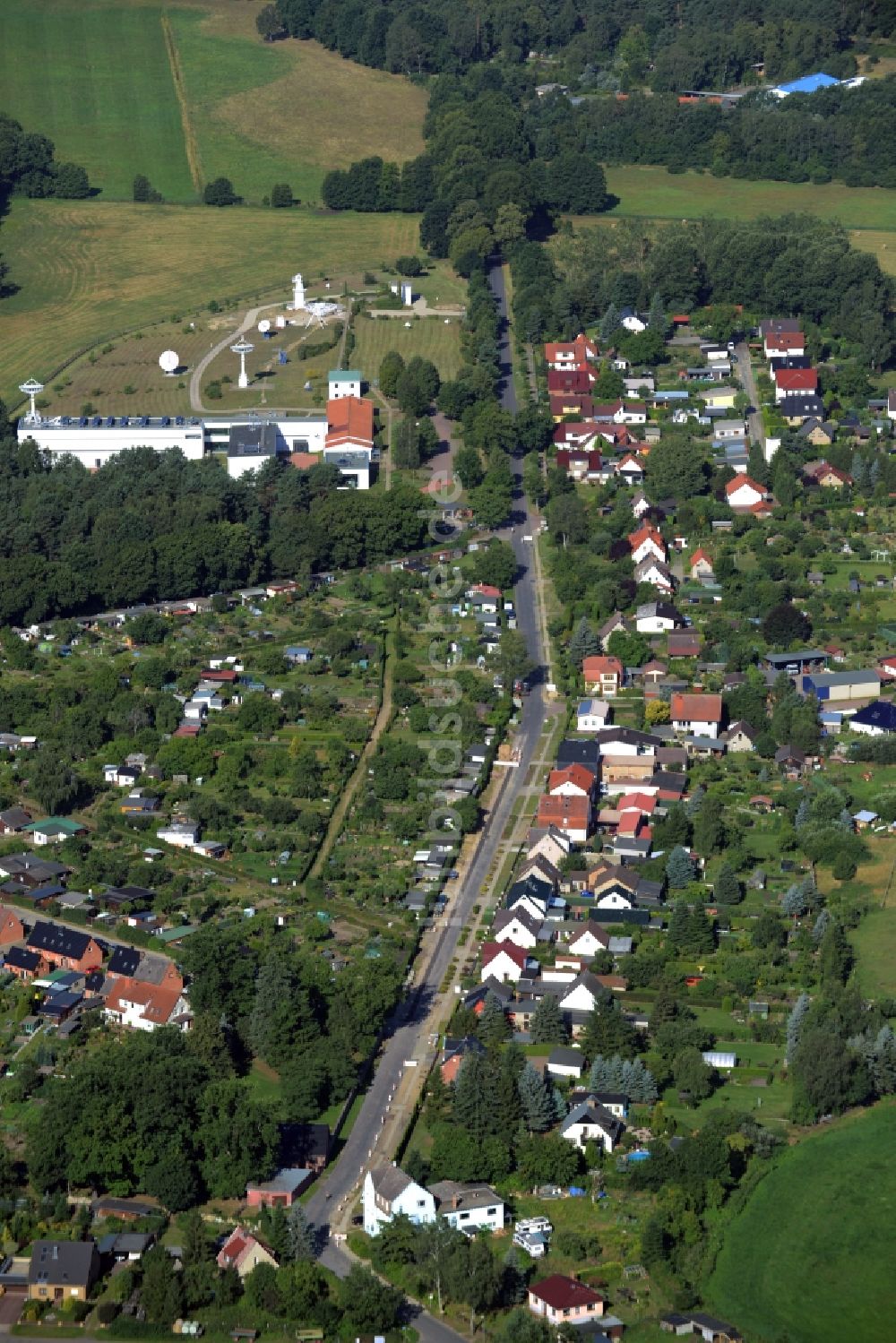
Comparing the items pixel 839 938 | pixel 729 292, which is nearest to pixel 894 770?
pixel 839 938

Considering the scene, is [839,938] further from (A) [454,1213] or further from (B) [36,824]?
(B) [36,824]

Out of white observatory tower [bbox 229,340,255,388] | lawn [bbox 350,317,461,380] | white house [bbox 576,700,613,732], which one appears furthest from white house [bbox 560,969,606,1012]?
white observatory tower [bbox 229,340,255,388]

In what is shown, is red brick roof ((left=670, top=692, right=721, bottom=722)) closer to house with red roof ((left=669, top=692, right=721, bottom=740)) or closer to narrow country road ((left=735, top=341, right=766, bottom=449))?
house with red roof ((left=669, top=692, right=721, bottom=740))

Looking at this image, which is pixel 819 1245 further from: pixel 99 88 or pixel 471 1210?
pixel 99 88

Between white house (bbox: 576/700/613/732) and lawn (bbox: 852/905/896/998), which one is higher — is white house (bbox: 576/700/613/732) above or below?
below

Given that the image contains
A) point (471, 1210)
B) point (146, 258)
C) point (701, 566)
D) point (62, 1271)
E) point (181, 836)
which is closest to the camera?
point (62, 1271)

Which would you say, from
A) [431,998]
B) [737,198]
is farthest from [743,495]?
Answer: [737,198]
